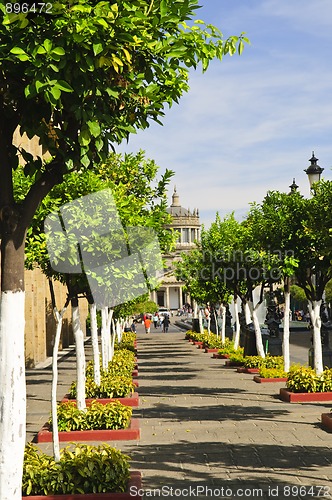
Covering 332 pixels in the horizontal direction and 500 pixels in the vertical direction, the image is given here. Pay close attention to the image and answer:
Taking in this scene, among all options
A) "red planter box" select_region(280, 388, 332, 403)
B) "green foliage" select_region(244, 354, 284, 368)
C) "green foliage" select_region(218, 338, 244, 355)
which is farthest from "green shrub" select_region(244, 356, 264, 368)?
"red planter box" select_region(280, 388, 332, 403)

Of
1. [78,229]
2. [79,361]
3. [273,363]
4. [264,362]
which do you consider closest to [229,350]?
[264,362]

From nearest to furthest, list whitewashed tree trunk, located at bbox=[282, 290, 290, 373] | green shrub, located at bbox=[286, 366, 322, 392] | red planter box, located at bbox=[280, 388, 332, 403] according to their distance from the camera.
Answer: red planter box, located at bbox=[280, 388, 332, 403], green shrub, located at bbox=[286, 366, 322, 392], whitewashed tree trunk, located at bbox=[282, 290, 290, 373]

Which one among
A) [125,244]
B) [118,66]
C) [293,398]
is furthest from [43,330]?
[118,66]

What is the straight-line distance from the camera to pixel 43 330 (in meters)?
35.7

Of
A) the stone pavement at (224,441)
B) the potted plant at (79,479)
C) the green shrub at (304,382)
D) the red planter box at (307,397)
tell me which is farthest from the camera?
the green shrub at (304,382)

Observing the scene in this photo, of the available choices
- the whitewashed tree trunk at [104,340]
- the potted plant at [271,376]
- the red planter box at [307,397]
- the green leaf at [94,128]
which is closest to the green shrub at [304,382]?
the red planter box at [307,397]

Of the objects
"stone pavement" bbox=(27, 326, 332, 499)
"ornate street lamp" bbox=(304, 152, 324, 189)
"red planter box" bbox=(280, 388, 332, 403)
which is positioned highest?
"ornate street lamp" bbox=(304, 152, 324, 189)

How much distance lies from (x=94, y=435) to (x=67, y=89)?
875 centimetres

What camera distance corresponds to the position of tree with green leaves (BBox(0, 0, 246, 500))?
5.83 metres

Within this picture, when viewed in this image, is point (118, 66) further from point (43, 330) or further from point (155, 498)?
point (43, 330)

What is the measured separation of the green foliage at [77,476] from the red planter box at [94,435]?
4155mm

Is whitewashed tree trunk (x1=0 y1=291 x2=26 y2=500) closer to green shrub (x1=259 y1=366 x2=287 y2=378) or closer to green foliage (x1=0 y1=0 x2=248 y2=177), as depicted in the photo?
green foliage (x1=0 y1=0 x2=248 y2=177)

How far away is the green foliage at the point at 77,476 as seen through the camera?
28.1 ft

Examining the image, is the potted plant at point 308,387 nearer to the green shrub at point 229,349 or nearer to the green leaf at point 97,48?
the green shrub at point 229,349
